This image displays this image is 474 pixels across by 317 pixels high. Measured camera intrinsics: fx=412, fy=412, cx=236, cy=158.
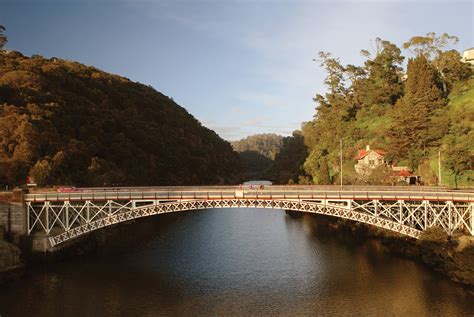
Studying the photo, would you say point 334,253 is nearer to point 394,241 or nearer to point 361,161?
point 394,241

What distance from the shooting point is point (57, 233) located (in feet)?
157

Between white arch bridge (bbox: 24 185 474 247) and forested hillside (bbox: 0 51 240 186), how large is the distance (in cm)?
1867

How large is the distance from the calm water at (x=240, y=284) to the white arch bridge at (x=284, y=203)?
5.08 metres

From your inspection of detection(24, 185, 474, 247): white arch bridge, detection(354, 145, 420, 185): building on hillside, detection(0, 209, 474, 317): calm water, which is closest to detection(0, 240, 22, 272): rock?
detection(0, 209, 474, 317): calm water

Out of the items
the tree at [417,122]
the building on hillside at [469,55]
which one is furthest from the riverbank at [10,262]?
the building on hillside at [469,55]

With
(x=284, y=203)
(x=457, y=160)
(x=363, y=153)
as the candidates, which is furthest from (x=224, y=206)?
(x=363, y=153)

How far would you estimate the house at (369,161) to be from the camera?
234ft

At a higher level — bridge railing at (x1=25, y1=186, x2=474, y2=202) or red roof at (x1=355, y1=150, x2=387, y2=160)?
red roof at (x1=355, y1=150, x2=387, y2=160)

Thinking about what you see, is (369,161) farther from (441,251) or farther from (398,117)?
(441,251)

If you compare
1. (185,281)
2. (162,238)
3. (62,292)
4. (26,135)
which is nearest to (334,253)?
(185,281)

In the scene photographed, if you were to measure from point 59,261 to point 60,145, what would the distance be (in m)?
30.0

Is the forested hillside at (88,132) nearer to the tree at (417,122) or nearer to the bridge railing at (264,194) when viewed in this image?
the bridge railing at (264,194)

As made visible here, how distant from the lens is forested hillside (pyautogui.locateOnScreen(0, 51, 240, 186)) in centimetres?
6556

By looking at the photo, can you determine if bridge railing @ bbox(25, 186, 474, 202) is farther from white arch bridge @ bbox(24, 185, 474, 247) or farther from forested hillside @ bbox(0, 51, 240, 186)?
forested hillside @ bbox(0, 51, 240, 186)
